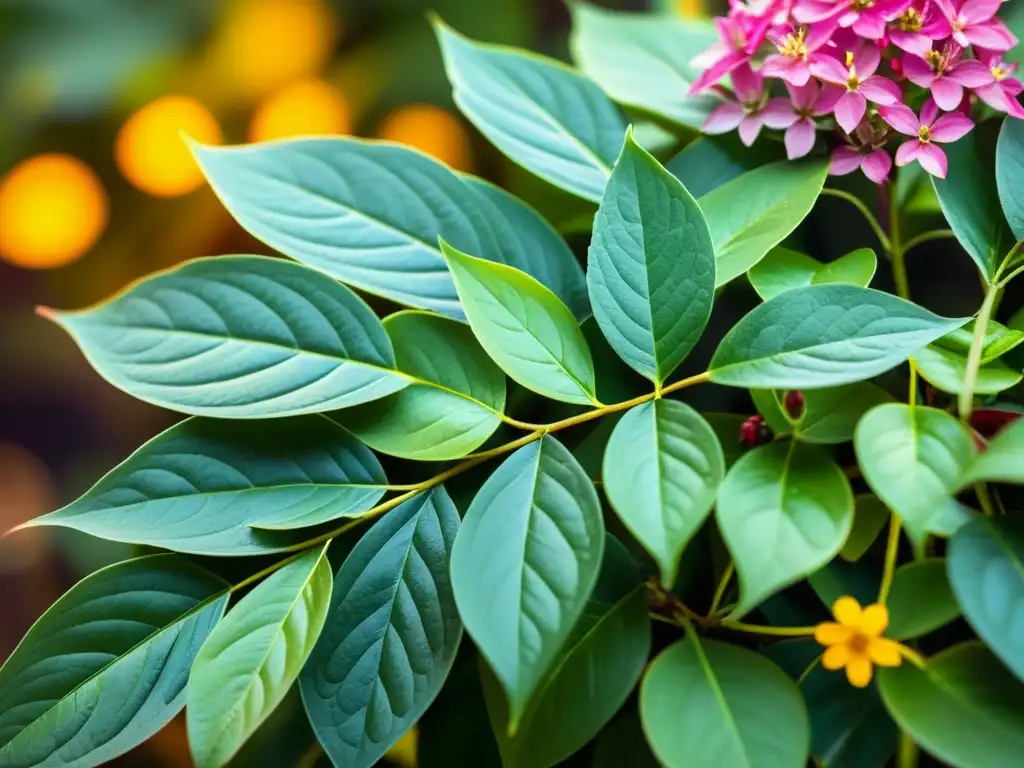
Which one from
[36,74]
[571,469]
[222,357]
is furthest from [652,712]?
[36,74]

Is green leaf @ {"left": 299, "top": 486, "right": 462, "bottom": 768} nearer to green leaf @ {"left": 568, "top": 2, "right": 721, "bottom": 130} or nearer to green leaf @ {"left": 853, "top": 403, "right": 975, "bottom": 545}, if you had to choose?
green leaf @ {"left": 853, "top": 403, "right": 975, "bottom": 545}

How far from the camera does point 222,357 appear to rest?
419mm

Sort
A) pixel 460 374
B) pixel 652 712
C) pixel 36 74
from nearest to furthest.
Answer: pixel 652 712, pixel 460 374, pixel 36 74

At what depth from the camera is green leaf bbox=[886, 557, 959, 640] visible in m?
0.35

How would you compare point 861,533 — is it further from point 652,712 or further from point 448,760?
point 448,760

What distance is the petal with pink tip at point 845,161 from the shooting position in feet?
1.54

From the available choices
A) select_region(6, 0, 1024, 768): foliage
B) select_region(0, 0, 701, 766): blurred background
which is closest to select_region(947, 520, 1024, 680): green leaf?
select_region(6, 0, 1024, 768): foliage

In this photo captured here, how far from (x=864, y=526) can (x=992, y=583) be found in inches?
3.1

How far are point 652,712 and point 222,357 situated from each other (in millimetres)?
268

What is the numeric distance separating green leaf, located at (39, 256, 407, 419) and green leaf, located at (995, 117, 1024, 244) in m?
0.33

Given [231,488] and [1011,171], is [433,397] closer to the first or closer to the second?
[231,488]

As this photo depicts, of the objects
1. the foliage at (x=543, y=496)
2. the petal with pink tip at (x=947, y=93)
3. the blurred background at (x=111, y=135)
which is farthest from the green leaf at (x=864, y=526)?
the blurred background at (x=111, y=135)

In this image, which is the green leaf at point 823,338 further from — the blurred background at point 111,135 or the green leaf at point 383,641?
the blurred background at point 111,135

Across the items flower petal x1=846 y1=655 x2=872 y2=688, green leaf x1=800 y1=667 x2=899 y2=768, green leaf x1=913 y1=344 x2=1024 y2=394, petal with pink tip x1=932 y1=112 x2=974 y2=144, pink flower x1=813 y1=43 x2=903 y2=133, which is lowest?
green leaf x1=800 y1=667 x2=899 y2=768
